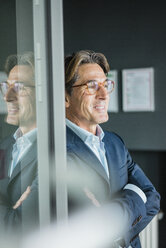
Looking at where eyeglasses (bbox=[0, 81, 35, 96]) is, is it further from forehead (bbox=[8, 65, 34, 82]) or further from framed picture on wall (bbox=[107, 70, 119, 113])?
framed picture on wall (bbox=[107, 70, 119, 113])

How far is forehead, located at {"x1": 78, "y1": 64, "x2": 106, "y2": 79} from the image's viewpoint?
0.86 meters

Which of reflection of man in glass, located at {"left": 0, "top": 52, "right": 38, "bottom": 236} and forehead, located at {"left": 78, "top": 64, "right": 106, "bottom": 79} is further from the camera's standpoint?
forehead, located at {"left": 78, "top": 64, "right": 106, "bottom": 79}

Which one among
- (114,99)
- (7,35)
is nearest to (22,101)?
(7,35)

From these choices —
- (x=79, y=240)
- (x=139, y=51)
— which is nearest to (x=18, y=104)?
(x=79, y=240)

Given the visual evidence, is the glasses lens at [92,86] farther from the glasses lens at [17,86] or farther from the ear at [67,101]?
the glasses lens at [17,86]

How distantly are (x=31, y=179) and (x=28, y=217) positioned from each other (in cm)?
9

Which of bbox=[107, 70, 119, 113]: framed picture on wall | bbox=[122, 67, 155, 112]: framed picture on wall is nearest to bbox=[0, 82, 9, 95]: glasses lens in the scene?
bbox=[107, 70, 119, 113]: framed picture on wall

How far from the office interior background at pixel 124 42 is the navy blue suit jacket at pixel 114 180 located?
0.07m

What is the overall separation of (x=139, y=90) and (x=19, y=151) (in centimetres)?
69

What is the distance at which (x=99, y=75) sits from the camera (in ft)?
2.93

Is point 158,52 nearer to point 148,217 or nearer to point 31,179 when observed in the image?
point 148,217

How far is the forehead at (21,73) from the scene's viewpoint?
70 centimetres

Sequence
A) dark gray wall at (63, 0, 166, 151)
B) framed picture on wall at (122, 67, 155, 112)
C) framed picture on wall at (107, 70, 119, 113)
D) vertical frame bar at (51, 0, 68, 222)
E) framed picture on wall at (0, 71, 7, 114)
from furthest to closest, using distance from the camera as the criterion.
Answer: framed picture on wall at (122, 67, 155, 112) → framed picture on wall at (107, 70, 119, 113) → dark gray wall at (63, 0, 166, 151) → vertical frame bar at (51, 0, 68, 222) → framed picture on wall at (0, 71, 7, 114)

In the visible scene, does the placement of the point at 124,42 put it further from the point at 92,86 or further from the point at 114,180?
the point at 114,180
